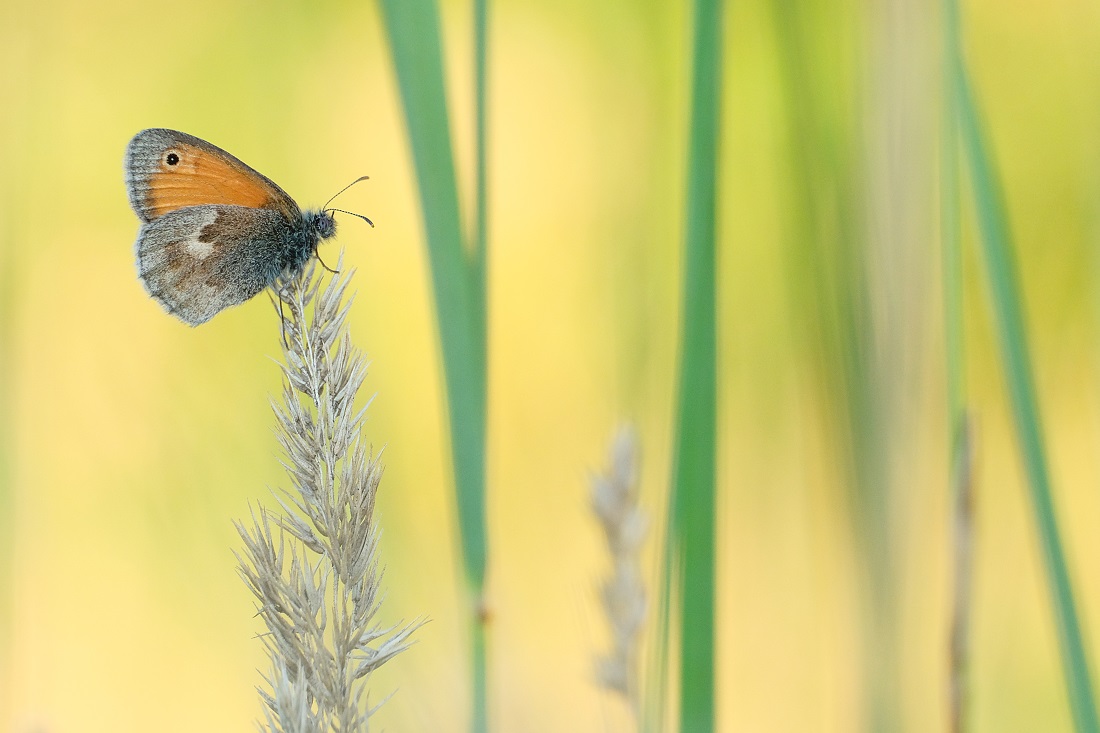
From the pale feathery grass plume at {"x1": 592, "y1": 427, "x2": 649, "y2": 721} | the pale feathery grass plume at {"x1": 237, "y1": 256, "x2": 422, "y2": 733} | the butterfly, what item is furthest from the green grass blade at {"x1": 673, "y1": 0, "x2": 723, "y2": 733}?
the butterfly

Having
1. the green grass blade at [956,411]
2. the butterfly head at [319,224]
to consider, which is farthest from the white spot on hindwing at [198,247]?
the green grass blade at [956,411]

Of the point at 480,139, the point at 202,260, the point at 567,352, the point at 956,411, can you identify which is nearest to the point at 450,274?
the point at 480,139

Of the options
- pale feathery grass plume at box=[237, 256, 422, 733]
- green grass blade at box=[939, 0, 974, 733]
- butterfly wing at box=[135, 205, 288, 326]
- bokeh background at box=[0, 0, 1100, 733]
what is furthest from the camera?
butterfly wing at box=[135, 205, 288, 326]

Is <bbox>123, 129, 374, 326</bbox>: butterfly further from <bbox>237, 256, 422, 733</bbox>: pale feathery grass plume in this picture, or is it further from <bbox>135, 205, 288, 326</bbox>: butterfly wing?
<bbox>237, 256, 422, 733</bbox>: pale feathery grass plume

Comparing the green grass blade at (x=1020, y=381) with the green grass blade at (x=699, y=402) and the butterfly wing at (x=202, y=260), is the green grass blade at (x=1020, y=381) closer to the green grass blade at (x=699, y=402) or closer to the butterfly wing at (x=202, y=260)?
the green grass blade at (x=699, y=402)

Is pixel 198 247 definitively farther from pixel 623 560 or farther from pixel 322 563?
pixel 623 560

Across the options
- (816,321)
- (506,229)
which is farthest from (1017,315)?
(506,229)

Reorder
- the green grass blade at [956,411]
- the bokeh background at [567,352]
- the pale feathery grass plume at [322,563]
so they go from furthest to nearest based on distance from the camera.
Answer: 1. the bokeh background at [567,352]
2. the green grass blade at [956,411]
3. the pale feathery grass plume at [322,563]
